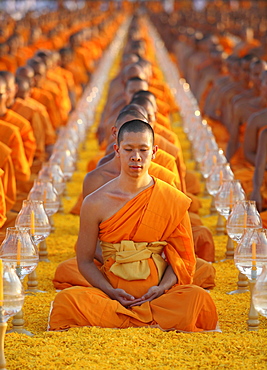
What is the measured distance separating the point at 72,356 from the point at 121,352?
239 mm

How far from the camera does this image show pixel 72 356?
175 inches

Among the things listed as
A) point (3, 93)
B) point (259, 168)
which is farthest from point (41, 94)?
point (259, 168)

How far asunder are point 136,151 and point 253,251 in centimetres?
81

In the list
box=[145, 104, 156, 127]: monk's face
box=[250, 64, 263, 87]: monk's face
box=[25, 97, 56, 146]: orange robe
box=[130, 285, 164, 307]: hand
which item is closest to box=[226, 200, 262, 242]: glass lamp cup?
box=[130, 285, 164, 307]: hand

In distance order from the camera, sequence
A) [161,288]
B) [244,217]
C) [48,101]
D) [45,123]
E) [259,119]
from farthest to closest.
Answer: [48,101]
[45,123]
[259,119]
[244,217]
[161,288]

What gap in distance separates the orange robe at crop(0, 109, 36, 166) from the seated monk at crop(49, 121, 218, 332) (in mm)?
3410

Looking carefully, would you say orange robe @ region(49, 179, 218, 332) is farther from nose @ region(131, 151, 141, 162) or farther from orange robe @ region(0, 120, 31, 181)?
orange robe @ region(0, 120, 31, 181)

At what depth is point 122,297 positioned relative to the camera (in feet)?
16.6

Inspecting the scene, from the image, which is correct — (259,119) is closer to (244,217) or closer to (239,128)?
(239,128)

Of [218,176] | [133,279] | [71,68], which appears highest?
[71,68]

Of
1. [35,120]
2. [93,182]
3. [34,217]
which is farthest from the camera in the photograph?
[35,120]

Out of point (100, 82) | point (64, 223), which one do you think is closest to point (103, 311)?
point (64, 223)

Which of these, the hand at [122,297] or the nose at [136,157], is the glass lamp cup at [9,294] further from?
the nose at [136,157]

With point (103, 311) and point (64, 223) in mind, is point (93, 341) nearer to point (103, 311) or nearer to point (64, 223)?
point (103, 311)
